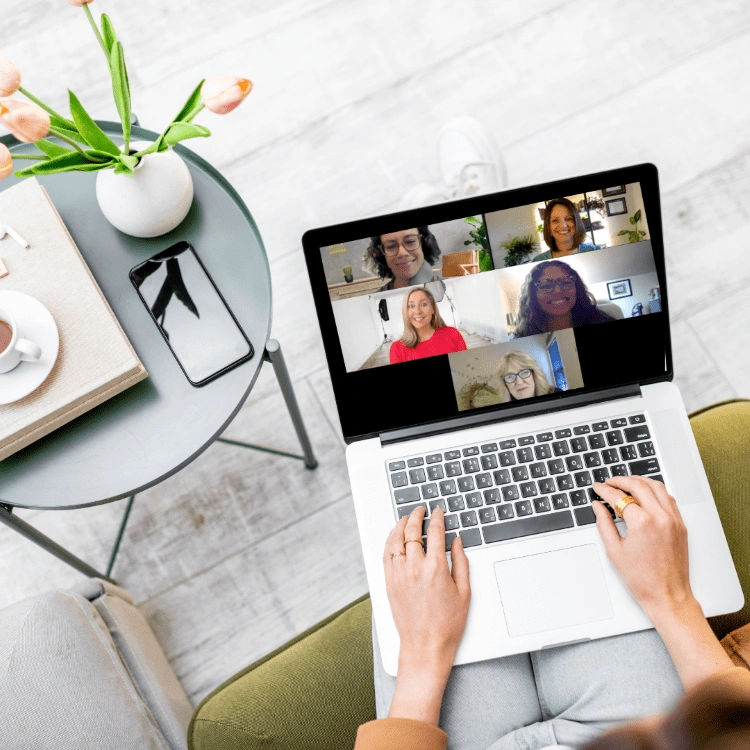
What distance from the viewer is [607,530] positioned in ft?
2.72

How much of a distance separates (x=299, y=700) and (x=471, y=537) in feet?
1.06

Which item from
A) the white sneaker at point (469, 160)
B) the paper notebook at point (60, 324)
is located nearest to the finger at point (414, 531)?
A: the paper notebook at point (60, 324)

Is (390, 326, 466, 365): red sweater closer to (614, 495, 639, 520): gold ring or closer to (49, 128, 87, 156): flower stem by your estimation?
(614, 495, 639, 520): gold ring

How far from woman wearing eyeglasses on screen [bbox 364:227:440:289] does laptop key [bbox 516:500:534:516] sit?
1.06 ft

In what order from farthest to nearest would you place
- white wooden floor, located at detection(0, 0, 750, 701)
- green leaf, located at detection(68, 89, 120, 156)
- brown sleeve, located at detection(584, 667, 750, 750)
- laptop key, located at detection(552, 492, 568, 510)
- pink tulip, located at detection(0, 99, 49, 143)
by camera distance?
white wooden floor, located at detection(0, 0, 750, 701)
laptop key, located at detection(552, 492, 568, 510)
green leaf, located at detection(68, 89, 120, 156)
pink tulip, located at detection(0, 99, 49, 143)
brown sleeve, located at detection(584, 667, 750, 750)

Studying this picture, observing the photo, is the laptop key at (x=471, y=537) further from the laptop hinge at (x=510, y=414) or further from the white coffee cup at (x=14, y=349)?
the white coffee cup at (x=14, y=349)

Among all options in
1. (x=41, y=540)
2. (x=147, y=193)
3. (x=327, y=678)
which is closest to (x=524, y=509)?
(x=327, y=678)

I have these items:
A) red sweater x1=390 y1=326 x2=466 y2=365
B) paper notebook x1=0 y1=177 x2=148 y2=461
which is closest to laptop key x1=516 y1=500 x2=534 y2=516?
red sweater x1=390 y1=326 x2=466 y2=365

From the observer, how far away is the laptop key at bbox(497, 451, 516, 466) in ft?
2.87

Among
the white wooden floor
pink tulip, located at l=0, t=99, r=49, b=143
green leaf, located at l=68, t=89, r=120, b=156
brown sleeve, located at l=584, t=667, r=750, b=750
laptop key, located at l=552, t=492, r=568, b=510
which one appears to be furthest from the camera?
the white wooden floor

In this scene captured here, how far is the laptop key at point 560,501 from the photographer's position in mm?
857

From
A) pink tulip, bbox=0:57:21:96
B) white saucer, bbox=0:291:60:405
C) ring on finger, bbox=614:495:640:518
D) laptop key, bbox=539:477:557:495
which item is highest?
pink tulip, bbox=0:57:21:96

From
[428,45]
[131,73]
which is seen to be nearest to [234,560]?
[131,73]

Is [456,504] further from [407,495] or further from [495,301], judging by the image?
[495,301]
